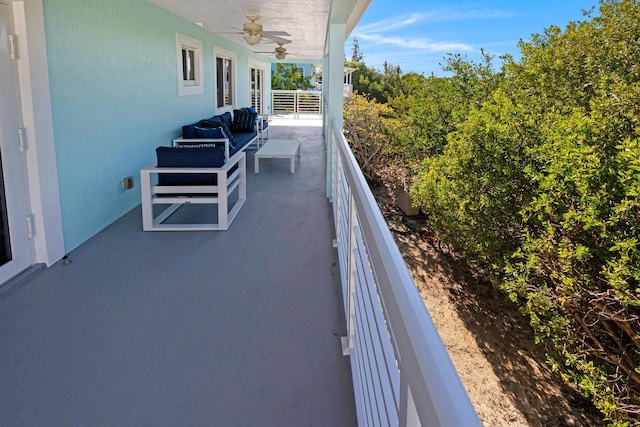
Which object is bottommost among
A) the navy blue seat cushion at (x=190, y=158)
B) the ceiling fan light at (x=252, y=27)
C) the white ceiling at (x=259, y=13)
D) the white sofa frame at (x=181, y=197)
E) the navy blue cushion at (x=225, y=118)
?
the white sofa frame at (x=181, y=197)

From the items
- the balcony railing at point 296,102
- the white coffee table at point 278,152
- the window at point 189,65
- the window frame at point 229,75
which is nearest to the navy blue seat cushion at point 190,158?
the window at point 189,65

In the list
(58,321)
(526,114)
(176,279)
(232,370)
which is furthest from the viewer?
(526,114)

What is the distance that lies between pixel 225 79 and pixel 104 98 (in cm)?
653

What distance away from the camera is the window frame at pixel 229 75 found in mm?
9287

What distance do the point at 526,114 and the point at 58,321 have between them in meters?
3.71

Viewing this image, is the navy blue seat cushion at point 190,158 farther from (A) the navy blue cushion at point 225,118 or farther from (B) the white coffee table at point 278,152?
(A) the navy blue cushion at point 225,118

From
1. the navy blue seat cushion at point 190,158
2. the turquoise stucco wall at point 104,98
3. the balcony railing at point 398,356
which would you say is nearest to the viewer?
the balcony railing at point 398,356

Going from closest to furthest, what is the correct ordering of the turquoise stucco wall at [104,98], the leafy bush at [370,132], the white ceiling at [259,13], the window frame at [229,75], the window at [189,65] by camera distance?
the turquoise stucco wall at [104,98], the white ceiling at [259,13], the window at [189,65], the leafy bush at [370,132], the window frame at [229,75]

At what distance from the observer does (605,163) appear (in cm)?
304

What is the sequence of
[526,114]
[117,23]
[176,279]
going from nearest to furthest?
[176,279] < [526,114] < [117,23]

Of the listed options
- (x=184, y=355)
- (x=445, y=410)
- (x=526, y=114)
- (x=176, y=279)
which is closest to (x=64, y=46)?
(x=176, y=279)

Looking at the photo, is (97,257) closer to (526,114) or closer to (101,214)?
(101,214)

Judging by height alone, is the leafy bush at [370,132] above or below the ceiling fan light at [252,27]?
below

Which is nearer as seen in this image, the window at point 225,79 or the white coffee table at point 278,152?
the white coffee table at point 278,152
